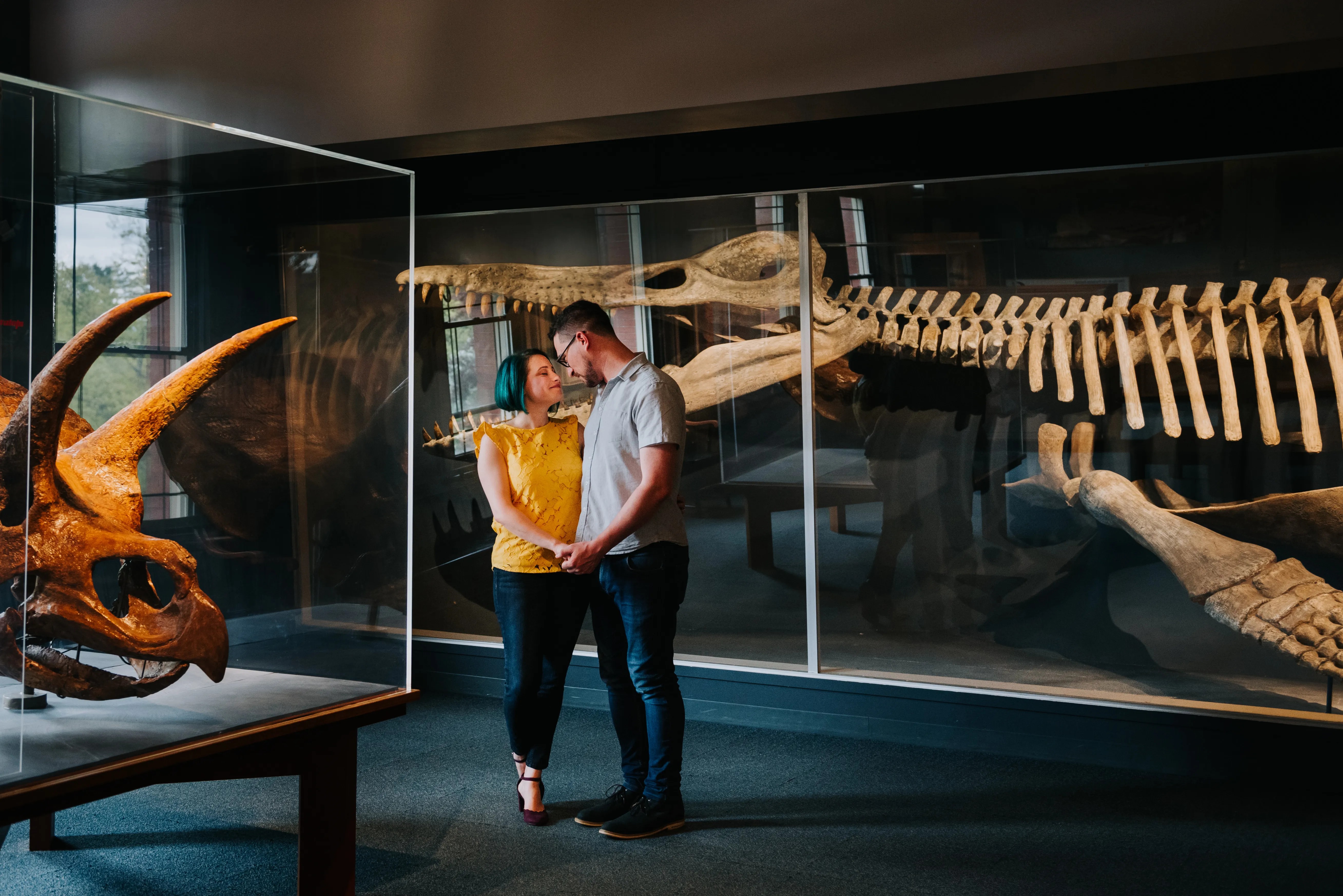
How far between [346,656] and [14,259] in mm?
1123

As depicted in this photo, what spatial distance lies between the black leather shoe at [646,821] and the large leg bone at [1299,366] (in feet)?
8.49

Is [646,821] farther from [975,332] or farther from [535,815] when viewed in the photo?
[975,332]

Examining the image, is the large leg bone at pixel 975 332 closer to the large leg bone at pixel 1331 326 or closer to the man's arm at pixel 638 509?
the large leg bone at pixel 1331 326

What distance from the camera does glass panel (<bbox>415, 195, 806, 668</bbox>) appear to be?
4.55m

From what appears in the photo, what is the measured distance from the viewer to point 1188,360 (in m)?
3.99

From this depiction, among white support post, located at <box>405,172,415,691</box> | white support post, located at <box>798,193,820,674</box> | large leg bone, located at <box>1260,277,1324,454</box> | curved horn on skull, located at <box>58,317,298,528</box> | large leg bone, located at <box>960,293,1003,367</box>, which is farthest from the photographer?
white support post, located at <box>798,193,820,674</box>

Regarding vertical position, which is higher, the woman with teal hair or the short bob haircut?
the short bob haircut

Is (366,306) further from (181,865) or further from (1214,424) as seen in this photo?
(1214,424)

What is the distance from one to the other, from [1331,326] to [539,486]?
2815 millimetres

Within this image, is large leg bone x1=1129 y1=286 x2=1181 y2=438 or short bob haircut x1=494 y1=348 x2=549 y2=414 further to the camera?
large leg bone x1=1129 y1=286 x2=1181 y2=438

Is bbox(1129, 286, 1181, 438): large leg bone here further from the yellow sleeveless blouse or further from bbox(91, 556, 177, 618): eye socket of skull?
bbox(91, 556, 177, 618): eye socket of skull

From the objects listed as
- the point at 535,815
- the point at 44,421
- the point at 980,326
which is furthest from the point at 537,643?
the point at 980,326

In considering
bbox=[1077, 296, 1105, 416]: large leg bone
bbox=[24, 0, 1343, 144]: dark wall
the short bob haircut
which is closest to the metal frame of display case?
the short bob haircut

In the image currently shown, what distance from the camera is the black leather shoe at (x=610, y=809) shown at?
3.32 metres
